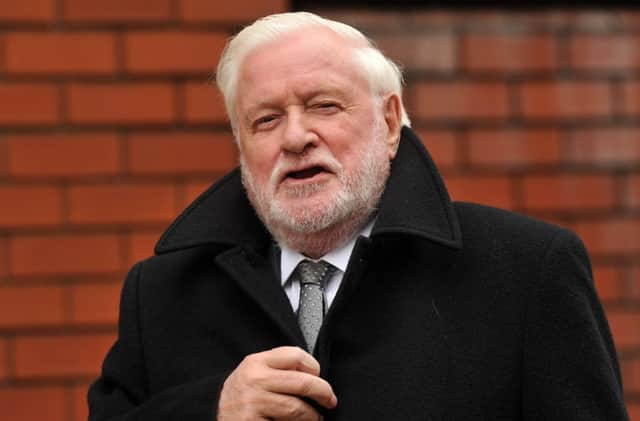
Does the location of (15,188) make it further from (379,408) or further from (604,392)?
(604,392)

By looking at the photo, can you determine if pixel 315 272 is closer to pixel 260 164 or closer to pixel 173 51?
pixel 260 164

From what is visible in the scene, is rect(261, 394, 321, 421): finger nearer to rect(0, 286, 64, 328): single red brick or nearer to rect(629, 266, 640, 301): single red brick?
rect(0, 286, 64, 328): single red brick

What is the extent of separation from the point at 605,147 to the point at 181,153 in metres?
1.27

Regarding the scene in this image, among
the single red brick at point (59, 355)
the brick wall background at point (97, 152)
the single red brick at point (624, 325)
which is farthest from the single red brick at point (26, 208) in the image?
the single red brick at point (624, 325)

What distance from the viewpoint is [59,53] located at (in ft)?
11.9

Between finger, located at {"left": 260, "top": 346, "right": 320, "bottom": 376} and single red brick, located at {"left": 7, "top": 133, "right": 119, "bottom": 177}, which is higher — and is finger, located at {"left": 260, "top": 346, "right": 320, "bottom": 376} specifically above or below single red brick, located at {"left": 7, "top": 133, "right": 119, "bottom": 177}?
below

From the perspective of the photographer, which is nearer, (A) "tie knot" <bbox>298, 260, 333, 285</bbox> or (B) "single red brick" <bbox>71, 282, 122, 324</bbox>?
(A) "tie knot" <bbox>298, 260, 333, 285</bbox>

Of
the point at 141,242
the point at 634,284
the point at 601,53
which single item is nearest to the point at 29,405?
the point at 141,242

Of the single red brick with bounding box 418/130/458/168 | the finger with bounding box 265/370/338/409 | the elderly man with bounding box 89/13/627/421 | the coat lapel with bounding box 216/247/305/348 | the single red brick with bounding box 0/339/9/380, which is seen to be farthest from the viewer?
the single red brick with bounding box 418/130/458/168

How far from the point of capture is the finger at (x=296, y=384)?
2436mm

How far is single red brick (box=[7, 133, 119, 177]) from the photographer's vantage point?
363cm

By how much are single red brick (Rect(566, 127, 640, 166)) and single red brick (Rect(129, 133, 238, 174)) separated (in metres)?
1.03

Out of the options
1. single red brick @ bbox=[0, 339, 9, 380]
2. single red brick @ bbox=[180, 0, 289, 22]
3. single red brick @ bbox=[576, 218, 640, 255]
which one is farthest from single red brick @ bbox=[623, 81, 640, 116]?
single red brick @ bbox=[0, 339, 9, 380]

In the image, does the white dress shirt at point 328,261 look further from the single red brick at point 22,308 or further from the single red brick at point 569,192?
the single red brick at point 569,192
